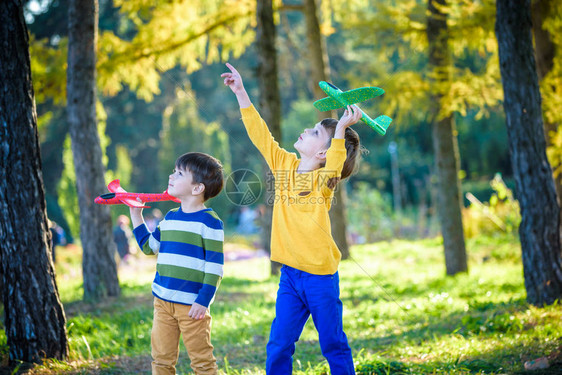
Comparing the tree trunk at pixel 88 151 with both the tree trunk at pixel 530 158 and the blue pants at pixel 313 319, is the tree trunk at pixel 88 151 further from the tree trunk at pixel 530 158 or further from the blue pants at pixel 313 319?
the tree trunk at pixel 530 158

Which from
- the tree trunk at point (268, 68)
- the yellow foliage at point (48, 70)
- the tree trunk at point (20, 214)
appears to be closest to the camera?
the tree trunk at point (20, 214)

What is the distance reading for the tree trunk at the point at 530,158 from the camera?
13.8ft

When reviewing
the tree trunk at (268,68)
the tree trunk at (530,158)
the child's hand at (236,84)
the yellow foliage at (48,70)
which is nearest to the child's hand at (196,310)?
the child's hand at (236,84)

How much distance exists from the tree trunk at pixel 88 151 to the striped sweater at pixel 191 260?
319 centimetres

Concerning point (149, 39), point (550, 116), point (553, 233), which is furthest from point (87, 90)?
point (550, 116)

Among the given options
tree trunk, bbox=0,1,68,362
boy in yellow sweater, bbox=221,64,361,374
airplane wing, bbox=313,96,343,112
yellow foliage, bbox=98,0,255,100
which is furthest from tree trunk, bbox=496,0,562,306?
yellow foliage, bbox=98,0,255,100

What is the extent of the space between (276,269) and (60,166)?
51.1ft

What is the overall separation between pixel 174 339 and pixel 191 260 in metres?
0.40

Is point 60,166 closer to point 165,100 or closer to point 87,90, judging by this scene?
point 165,100

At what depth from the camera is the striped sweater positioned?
7.56 feet

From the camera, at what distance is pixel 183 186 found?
242cm

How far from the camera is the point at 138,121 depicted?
2444 centimetres

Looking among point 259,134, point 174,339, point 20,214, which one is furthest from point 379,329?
point 20,214

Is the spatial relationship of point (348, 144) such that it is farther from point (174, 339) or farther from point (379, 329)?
point (379, 329)
